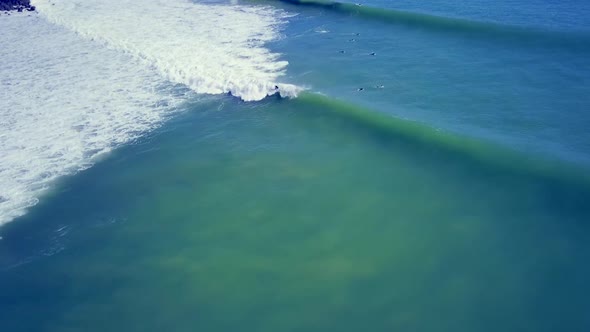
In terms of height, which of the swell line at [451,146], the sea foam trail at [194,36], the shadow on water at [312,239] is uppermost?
the sea foam trail at [194,36]

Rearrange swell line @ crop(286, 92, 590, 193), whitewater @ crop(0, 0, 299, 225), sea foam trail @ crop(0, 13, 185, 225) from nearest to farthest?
swell line @ crop(286, 92, 590, 193), sea foam trail @ crop(0, 13, 185, 225), whitewater @ crop(0, 0, 299, 225)

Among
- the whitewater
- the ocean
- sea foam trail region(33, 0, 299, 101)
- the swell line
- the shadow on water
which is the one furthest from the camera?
sea foam trail region(33, 0, 299, 101)

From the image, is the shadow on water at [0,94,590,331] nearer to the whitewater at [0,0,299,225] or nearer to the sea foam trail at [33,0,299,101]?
the whitewater at [0,0,299,225]

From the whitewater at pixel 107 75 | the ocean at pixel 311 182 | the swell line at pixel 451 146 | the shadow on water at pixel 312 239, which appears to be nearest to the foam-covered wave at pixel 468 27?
the ocean at pixel 311 182

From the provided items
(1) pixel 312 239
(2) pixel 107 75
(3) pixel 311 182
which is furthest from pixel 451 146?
(2) pixel 107 75

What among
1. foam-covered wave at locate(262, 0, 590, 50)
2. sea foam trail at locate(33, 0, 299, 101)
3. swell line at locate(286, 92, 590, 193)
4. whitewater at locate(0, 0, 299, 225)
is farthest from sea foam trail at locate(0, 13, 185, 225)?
foam-covered wave at locate(262, 0, 590, 50)

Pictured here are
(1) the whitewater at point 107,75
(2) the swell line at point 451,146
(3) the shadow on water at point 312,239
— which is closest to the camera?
(3) the shadow on water at point 312,239

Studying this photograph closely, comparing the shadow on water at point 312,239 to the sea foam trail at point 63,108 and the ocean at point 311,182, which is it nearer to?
the ocean at point 311,182

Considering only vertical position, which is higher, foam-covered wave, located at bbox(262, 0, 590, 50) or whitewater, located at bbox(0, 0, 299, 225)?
foam-covered wave, located at bbox(262, 0, 590, 50)
